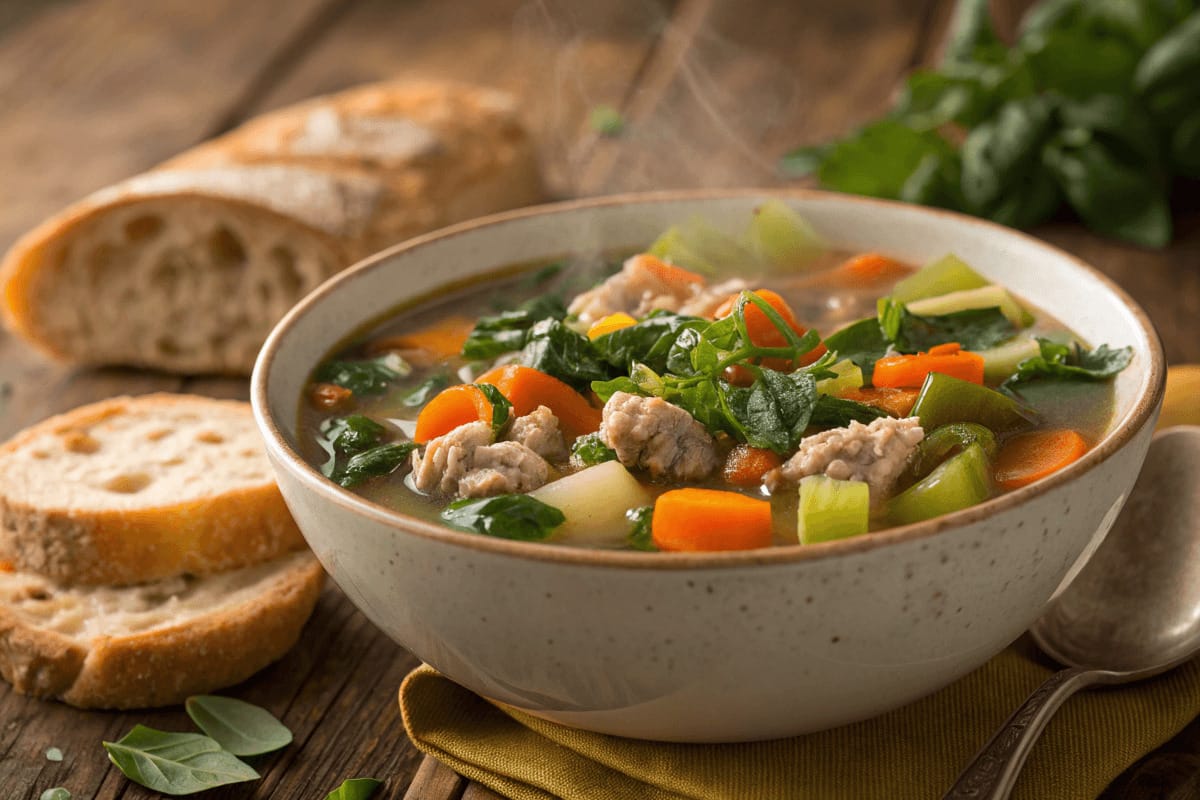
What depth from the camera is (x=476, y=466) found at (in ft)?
7.88

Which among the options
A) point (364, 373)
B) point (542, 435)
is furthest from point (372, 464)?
point (364, 373)

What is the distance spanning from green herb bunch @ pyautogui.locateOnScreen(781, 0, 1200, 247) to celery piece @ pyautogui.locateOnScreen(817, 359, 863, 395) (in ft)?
7.96

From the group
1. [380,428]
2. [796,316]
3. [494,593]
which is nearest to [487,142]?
[796,316]

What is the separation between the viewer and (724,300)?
3107 mm

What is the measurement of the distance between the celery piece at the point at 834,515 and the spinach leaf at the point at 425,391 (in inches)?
41.5

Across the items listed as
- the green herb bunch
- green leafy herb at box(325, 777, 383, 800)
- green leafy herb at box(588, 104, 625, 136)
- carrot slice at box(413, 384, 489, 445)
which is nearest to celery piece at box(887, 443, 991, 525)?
carrot slice at box(413, 384, 489, 445)

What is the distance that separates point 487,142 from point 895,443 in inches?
125

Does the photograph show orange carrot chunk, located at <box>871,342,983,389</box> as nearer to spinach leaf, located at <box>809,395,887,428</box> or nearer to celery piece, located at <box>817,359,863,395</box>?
celery piece, located at <box>817,359,863,395</box>

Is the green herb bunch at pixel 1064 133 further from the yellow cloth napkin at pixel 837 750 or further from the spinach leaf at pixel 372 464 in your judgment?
the spinach leaf at pixel 372 464

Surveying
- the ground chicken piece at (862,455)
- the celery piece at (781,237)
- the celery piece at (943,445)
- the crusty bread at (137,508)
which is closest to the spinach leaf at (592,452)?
the ground chicken piece at (862,455)

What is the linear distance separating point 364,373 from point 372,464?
19.2 inches

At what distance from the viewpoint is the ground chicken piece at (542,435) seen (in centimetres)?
250

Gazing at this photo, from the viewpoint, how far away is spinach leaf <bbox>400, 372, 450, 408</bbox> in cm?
292

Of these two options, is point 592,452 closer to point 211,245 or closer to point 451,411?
point 451,411
